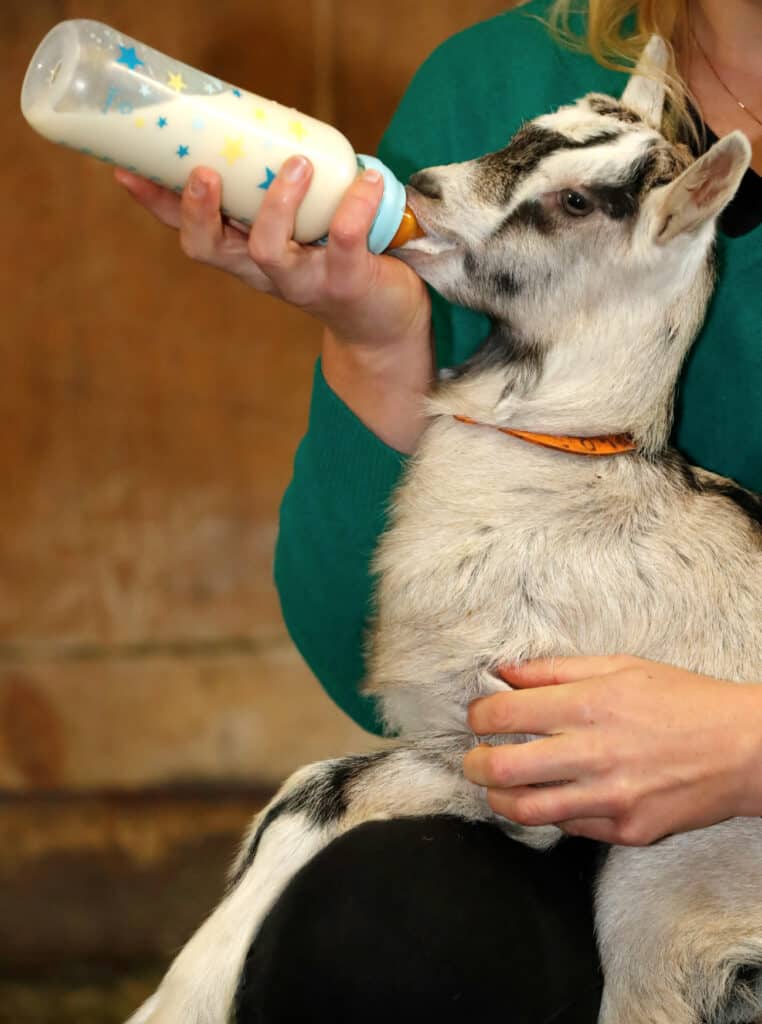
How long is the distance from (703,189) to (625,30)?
556mm

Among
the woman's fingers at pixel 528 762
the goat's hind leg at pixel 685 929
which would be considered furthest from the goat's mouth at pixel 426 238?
the goat's hind leg at pixel 685 929

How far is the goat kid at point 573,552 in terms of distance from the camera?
1.05 metres

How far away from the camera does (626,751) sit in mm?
1051

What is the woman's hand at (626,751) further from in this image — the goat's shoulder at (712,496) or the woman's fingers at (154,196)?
the woman's fingers at (154,196)

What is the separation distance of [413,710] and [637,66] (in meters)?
0.72

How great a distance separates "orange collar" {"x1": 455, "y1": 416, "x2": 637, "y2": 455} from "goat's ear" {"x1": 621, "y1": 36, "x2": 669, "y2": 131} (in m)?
0.33

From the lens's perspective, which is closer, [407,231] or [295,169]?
[295,169]

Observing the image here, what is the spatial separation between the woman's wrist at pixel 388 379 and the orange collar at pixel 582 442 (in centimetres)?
13

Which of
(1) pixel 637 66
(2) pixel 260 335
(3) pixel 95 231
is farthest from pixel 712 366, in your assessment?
(3) pixel 95 231

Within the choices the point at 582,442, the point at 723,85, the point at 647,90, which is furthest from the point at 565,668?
the point at 723,85

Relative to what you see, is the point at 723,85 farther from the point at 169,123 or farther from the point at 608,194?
the point at 169,123

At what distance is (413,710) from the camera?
1165mm

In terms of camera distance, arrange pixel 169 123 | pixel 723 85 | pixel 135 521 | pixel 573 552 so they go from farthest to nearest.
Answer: pixel 135 521 < pixel 723 85 < pixel 573 552 < pixel 169 123

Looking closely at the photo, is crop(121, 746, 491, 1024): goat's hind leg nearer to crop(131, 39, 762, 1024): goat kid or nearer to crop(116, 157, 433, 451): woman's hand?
crop(131, 39, 762, 1024): goat kid
